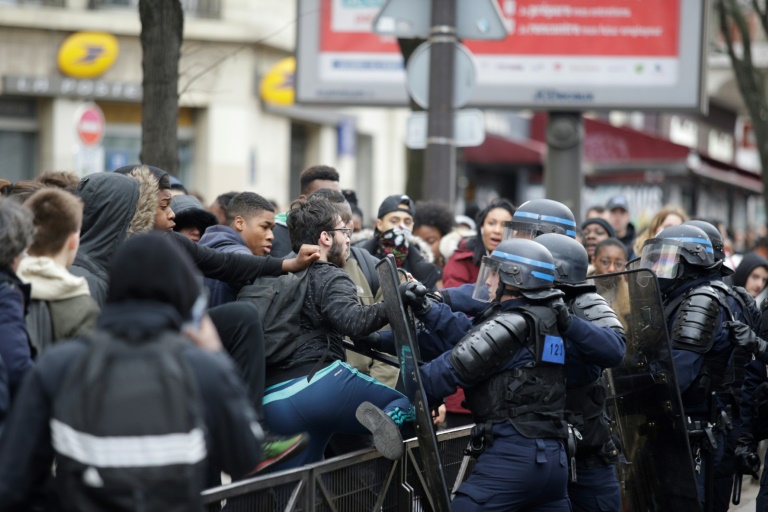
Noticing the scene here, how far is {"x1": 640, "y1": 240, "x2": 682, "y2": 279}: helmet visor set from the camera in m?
6.18

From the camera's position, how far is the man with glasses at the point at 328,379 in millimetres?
4980

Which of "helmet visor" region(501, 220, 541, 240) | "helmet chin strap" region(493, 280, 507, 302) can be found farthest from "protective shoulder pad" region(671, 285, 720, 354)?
"helmet chin strap" region(493, 280, 507, 302)

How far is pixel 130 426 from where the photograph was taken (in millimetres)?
3084

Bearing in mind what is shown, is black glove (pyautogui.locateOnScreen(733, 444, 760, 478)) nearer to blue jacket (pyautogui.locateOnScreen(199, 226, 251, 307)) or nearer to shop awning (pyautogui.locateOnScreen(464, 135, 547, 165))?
blue jacket (pyautogui.locateOnScreen(199, 226, 251, 307))

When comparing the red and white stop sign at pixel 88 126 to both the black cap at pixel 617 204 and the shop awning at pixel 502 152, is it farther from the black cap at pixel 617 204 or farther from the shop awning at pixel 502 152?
the shop awning at pixel 502 152

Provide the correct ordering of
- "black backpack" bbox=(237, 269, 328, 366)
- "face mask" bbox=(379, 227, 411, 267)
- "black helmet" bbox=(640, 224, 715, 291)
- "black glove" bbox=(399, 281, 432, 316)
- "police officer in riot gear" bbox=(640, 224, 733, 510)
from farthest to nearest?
1. "face mask" bbox=(379, 227, 411, 267)
2. "black helmet" bbox=(640, 224, 715, 291)
3. "police officer in riot gear" bbox=(640, 224, 733, 510)
4. "black backpack" bbox=(237, 269, 328, 366)
5. "black glove" bbox=(399, 281, 432, 316)

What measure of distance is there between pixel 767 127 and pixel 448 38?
34.9 ft

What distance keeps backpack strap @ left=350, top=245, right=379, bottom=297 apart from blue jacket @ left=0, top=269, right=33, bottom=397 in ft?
7.38

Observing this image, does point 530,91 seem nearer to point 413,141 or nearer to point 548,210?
point 413,141

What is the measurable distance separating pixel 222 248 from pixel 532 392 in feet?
5.60

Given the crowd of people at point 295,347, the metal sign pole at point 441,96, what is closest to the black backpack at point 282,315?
the crowd of people at point 295,347

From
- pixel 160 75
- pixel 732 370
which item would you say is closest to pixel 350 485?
pixel 732 370

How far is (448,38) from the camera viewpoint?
27.0ft

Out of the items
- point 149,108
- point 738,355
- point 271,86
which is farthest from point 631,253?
point 271,86
